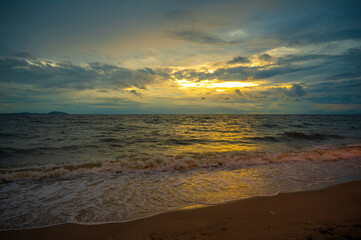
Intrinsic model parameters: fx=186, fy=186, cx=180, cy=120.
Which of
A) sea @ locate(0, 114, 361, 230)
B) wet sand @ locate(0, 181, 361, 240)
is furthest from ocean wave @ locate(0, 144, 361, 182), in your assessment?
wet sand @ locate(0, 181, 361, 240)

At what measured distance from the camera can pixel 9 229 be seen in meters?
3.89

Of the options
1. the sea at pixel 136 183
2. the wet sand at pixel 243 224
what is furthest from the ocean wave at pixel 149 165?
the wet sand at pixel 243 224

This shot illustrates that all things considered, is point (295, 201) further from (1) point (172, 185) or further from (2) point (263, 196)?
(1) point (172, 185)

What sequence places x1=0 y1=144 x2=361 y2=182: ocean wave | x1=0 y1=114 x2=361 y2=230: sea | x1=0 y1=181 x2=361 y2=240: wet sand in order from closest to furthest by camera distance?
x1=0 y1=181 x2=361 y2=240: wet sand, x1=0 y1=114 x2=361 y2=230: sea, x1=0 y1=144 x2=361 y2=182: ocean wave

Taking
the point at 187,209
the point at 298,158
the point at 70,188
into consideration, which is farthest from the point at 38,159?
the point at 298,158

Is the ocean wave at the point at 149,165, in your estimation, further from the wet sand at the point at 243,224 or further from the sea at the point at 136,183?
the wet sand at the point at 243,224

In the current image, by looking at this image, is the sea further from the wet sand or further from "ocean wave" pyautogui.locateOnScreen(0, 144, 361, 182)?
the wet sand

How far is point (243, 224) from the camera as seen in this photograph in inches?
145

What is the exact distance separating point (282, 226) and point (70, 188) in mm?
6166

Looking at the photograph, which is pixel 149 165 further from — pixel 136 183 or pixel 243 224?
pixel 243 224

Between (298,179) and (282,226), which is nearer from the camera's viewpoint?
(282,226)

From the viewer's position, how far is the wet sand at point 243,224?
3.22 meters

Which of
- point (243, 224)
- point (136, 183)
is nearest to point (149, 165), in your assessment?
point (136, 183)

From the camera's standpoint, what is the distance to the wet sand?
3218 millimetres
